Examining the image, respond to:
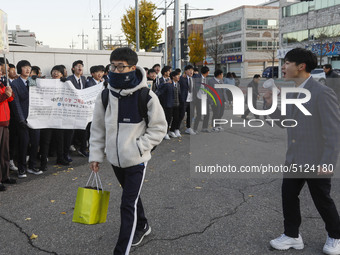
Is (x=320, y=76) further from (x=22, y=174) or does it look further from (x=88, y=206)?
(x=88, y=206)

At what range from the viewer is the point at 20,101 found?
6602mm

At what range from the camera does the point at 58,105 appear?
7.19 metres

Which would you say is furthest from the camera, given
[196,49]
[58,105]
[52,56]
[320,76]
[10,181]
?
[196,49]

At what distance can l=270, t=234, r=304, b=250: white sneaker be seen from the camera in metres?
3.63

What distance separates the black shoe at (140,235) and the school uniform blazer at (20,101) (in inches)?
138

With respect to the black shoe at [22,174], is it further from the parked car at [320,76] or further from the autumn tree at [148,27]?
the autumn tree at [148,27]

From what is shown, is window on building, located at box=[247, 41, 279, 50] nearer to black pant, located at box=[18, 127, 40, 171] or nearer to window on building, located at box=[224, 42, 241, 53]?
window on building, located at box=[224, 42, 241, 53]

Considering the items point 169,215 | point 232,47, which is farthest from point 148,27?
point 232,47

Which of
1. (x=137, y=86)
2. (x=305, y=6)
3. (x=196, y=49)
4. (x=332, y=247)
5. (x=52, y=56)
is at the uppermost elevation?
(x=305, y=6)

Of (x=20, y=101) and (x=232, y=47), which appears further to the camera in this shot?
(x=232, y=47)

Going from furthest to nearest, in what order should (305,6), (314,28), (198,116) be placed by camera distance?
1. (305,6)
2. (314,28)
3. (198,116)

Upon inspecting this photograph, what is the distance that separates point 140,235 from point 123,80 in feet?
5.47

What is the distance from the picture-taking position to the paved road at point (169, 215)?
376 centimetres

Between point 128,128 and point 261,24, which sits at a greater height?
point 261,24
